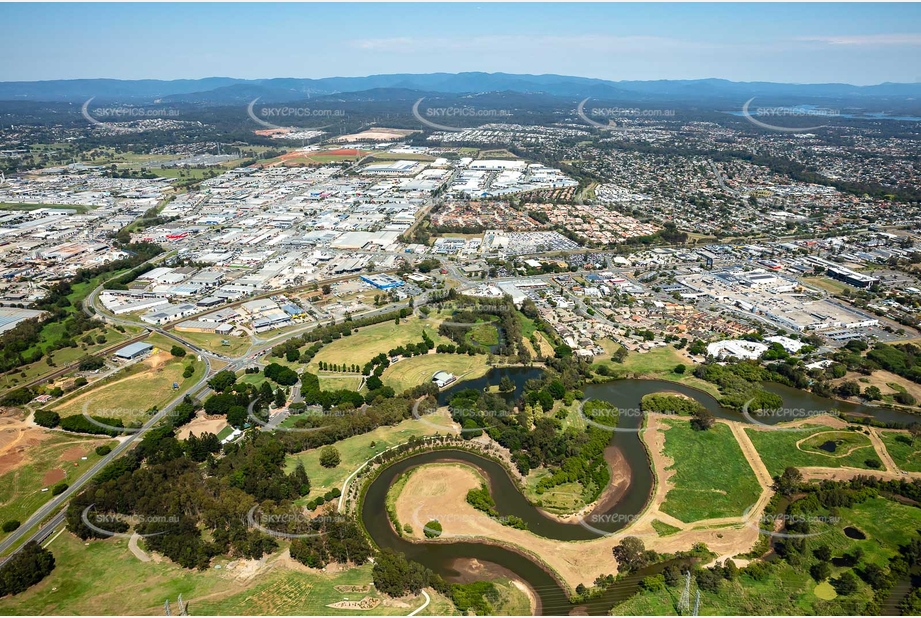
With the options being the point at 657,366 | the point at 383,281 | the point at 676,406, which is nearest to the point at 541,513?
the point at 676,406

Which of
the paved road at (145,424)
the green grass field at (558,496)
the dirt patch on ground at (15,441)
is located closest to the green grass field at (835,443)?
the green grass field at (558,496)

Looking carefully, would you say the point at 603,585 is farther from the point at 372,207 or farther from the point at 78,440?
the point at 372,207

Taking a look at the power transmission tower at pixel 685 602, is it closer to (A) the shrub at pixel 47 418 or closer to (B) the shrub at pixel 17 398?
(A) the shrub at pixel 47 418

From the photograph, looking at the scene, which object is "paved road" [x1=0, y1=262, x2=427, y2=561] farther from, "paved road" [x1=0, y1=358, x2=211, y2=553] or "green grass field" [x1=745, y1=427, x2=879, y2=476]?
"green grass field" [x1=745, y1=427, x2=879, y2=476]

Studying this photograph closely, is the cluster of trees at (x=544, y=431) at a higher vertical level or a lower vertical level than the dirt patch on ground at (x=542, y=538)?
higher

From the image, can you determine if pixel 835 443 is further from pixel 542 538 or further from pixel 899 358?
pixel 542 538

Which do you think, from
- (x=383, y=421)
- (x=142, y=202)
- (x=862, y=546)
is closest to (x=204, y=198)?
(x=142, y=202)

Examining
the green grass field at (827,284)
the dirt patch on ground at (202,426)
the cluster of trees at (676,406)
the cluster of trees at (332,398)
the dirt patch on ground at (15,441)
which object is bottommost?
the dirt patch on ground at (202,426)

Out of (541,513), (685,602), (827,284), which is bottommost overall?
(541,513)
